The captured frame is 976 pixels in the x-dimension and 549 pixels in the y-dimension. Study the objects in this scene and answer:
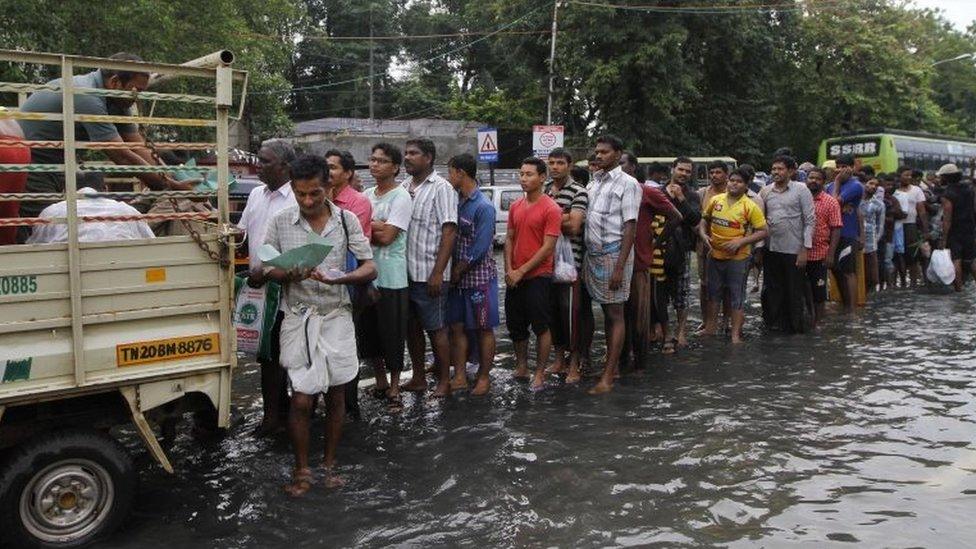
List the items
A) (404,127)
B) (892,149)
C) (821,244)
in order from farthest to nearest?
(404,127) < (892,149) < (821,244)

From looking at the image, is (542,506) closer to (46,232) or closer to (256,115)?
(46,232)

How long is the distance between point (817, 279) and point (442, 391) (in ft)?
15.9

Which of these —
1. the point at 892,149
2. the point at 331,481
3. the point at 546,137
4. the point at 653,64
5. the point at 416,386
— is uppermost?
the point at 653,64

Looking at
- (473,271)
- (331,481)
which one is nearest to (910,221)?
(473,271)

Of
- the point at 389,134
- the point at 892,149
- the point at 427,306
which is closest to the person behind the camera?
the point at 427,306

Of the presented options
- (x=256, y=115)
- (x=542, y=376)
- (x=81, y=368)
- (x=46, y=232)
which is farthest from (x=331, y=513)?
(x=256, y=115)

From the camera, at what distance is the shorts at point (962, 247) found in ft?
38.9

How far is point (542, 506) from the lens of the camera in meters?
4.35

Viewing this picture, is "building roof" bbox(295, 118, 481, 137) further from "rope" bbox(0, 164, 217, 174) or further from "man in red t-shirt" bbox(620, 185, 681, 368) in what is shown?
"rope" bbox(0, 164, 217, 174)

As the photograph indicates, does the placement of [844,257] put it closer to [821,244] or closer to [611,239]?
[821,244]

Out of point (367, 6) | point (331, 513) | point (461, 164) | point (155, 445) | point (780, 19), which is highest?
point (367, 6)

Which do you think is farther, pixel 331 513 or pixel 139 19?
pixel 139 19

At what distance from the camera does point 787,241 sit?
8.62 meters

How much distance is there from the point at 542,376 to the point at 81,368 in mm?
3760
